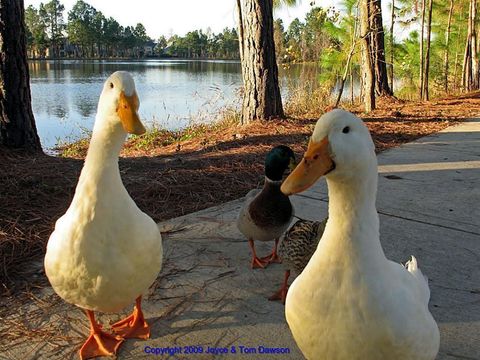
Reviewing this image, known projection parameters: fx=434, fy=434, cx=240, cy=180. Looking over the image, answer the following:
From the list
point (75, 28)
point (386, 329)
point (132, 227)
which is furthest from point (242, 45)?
point (75, 28)

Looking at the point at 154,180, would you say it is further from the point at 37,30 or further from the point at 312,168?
the point at 37,30

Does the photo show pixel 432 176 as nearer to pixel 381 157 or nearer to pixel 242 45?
pixel 381 157

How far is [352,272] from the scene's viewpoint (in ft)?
5.42

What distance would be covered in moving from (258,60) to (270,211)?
5585 millimetres

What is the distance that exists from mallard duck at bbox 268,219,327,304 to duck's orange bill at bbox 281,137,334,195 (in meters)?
1.20

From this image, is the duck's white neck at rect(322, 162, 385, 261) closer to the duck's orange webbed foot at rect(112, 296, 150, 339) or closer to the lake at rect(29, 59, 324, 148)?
the duck's orange webbed foot at rect(112, 296, 150, 339)

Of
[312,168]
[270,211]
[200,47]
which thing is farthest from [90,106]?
[200,47]

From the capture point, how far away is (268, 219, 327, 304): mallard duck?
2.75 m

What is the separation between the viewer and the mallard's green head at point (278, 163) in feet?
11.1

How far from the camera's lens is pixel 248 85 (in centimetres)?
838

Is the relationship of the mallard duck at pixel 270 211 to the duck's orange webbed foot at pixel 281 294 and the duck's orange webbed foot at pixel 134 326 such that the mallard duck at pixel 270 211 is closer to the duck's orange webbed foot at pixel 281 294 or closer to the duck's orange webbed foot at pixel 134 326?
the duck's orange webbed foot at pixel 281 294

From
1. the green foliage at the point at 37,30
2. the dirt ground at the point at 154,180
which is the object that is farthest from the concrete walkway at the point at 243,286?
the green foliage at the point at 37,30

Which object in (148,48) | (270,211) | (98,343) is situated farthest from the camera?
(148,48)

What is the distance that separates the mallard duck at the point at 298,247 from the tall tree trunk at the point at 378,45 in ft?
27.7
